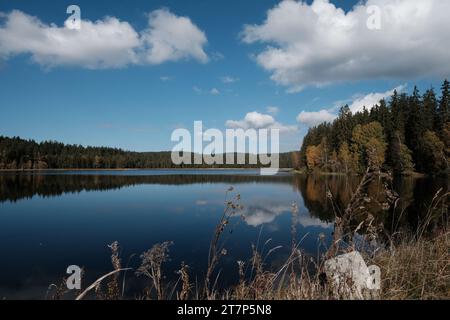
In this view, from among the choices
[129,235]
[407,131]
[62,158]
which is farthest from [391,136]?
[62,158]


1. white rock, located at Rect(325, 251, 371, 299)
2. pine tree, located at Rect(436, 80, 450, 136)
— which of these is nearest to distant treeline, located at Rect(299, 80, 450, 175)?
pine tree, located at Rect(436, 80, 450, 136)

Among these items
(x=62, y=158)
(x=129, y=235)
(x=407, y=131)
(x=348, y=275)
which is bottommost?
(x=129, y=235)

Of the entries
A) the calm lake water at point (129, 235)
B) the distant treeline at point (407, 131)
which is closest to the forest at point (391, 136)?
the distant treeline at point (407, 131)

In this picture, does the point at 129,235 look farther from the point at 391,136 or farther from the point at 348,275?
the point at 391,136

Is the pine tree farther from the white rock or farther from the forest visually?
the white rock

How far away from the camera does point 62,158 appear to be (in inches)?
5640

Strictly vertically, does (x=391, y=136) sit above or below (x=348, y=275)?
above

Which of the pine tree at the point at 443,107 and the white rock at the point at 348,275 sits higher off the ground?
the pine tree at the point at 443,107

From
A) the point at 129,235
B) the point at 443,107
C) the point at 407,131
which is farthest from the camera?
the point at 407,131

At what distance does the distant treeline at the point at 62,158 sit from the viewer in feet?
414

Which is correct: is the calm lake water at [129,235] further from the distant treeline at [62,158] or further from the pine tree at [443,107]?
the distant treeline at [62,158]

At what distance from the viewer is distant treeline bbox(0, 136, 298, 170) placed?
126m
